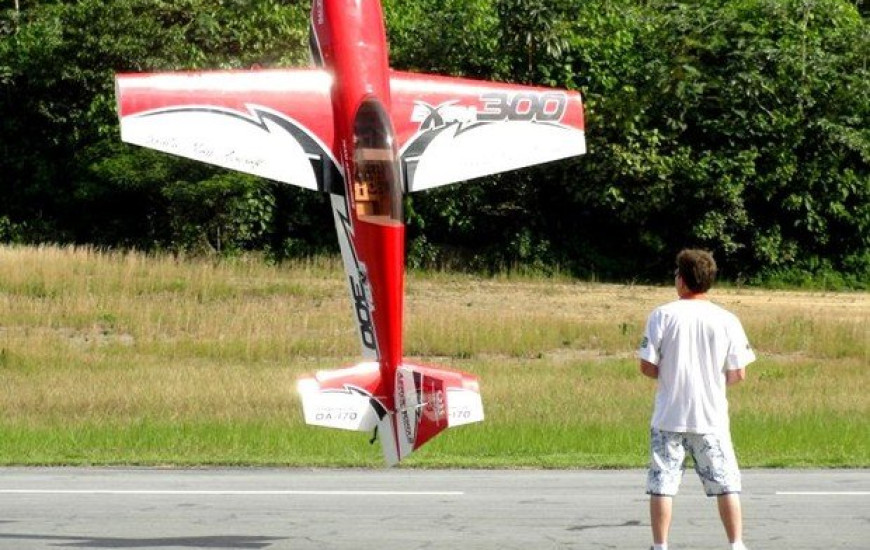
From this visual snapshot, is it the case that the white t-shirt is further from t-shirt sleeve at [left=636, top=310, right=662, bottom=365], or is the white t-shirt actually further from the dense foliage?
the dense foliage

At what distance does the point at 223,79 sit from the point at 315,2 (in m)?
1.76

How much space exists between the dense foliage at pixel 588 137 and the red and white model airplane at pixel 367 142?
20300mm

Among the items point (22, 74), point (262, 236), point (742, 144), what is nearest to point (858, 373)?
point (742, 144)

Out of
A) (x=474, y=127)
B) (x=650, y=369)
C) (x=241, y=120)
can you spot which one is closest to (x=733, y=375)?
(x=650, y=369)

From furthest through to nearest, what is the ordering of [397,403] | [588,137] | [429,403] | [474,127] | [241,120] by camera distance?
1. [588,137]
2. [474,127]
3. [241,120]
4. [397,403]
5. [429,403]

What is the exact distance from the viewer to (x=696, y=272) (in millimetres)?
9156

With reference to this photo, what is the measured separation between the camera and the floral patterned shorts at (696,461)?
29.7ft

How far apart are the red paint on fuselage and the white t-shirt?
2.65m

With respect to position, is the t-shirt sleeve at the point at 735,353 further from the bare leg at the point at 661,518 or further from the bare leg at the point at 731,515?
the bare leg at the point at 661,518

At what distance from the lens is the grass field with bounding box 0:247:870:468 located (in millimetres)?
16500

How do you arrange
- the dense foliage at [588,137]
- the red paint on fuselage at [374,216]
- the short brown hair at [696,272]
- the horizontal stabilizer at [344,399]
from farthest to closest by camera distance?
the dense foliage at [588,137] → the red paint on fuselage at [374,216] → the horizontal stabilizer at [344,399] → the short brown hair at [696,272]

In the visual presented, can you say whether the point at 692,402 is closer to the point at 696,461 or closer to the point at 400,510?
the point at 696,461

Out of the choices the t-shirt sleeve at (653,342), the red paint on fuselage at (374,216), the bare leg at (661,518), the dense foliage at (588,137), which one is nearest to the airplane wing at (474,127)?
the red paint on fuselage at (374,216)

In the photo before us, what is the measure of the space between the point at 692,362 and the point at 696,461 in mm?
531
